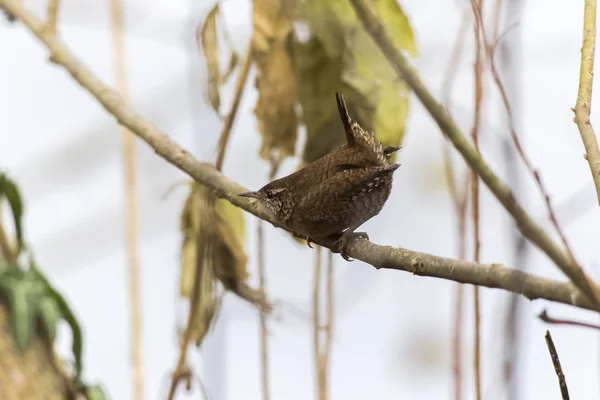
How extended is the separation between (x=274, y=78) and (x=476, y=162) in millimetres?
981

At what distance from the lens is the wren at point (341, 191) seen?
136cm

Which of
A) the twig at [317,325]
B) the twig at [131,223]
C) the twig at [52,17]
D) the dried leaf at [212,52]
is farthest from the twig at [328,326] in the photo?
the twig at [52,17]

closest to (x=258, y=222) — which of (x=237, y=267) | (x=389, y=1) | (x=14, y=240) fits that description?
(x=237, y=267)

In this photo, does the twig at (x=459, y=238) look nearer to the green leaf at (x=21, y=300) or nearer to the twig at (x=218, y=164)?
the twig at (x=218, y=164)

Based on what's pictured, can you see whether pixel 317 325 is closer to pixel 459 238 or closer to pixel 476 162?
pixel 459 238

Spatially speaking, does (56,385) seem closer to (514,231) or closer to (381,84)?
(381,84)

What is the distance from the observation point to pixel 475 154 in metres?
0.84

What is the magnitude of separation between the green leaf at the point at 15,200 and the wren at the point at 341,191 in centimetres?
113

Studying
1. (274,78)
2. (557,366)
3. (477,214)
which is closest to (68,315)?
(274,78)

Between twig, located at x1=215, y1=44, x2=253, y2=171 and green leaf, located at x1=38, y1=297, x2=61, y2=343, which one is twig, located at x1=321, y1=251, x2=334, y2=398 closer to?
twig, located at x1=215, y1=44, x2=253, y2=171

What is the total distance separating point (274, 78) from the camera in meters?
1.74

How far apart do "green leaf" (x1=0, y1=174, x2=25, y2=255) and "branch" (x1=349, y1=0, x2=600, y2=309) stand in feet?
5.38

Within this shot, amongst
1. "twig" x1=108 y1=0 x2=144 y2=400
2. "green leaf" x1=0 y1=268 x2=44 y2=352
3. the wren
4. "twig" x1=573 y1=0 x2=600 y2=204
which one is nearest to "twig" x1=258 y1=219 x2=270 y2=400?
the wren

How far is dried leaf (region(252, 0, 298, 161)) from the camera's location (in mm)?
1735
